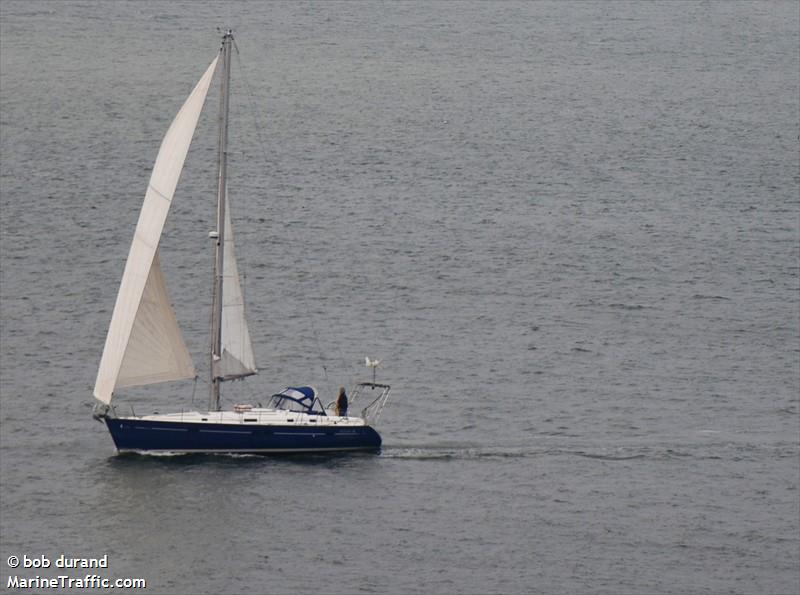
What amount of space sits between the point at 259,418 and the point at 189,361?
524 cm

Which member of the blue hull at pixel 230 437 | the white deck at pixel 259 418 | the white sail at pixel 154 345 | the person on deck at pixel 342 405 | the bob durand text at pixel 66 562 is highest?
the white sail at pixel 154 345

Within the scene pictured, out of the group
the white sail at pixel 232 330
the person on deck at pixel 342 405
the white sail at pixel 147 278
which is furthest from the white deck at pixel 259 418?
the white sail at pixel 232 330

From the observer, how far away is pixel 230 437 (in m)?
89.1

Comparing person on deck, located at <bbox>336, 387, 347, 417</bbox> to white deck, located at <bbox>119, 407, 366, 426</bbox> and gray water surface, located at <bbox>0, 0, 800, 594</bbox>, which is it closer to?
white deck, located at <bbox>119, 407, 366, 426</bbox>

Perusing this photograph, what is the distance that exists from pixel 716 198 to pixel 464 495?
240 feet

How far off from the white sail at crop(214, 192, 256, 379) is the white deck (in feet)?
8.97

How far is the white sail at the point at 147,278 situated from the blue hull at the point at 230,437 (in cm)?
230

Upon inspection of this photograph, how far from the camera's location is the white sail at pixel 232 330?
91812 millimetres

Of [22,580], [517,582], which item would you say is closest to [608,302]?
[517,582]

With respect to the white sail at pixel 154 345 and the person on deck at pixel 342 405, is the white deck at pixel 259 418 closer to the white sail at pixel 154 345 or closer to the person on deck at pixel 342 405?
the person on deck at pixel 342 405

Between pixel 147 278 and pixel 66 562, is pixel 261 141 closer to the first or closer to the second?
pixel 147 278

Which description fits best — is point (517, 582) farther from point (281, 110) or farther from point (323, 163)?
point (281, 110)

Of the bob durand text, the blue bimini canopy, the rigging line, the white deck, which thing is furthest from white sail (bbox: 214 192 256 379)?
the bob durand text

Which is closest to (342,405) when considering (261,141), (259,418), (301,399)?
(301,399)
